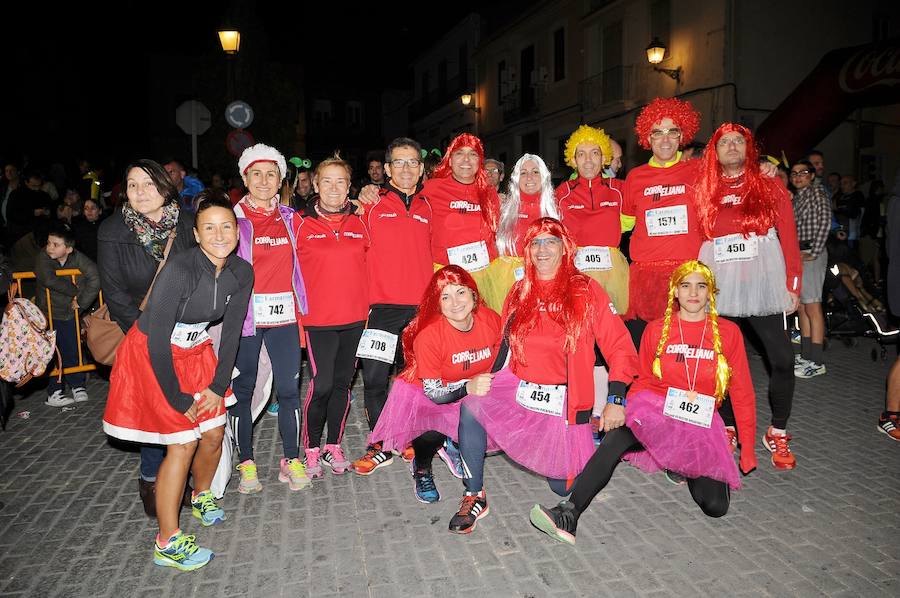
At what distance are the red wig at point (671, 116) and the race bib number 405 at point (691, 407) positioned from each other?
2.04 metres

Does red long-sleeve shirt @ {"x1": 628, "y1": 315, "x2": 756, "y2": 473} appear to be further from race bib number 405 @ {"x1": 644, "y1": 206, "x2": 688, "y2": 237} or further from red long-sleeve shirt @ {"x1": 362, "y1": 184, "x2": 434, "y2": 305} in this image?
red long-sleeve shirt @ {"x1": 362, "y1": 184, "x2": 434, "y2": 305}

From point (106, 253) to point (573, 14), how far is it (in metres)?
21.1

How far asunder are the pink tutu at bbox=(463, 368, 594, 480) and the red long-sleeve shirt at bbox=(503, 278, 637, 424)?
0.12 meters

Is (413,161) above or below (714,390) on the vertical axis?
above

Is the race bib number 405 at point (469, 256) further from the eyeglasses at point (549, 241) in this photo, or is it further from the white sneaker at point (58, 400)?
the white sneaker at point (58, 400)

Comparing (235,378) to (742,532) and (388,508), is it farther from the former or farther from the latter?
(742,532)

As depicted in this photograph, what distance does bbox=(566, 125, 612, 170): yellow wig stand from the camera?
15.8 ft

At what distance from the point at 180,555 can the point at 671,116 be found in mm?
4278

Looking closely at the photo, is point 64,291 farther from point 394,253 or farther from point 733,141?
point 733,141

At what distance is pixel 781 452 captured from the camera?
431 cm

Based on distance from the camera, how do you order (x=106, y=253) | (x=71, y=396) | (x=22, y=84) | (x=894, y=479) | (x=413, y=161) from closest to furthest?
(x=106, y=253) < (x=894, y=479) < (x=413, y=161) < (x=71, y=396) < (x=22, y=84)

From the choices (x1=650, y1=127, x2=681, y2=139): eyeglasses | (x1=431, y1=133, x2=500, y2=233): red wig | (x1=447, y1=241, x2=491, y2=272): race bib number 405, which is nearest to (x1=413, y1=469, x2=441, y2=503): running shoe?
(x1=447, y1=241, x2=491, y2=272): race bib number 405

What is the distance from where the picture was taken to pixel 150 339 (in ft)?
9.78

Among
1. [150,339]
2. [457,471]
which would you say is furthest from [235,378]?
[457,471]
